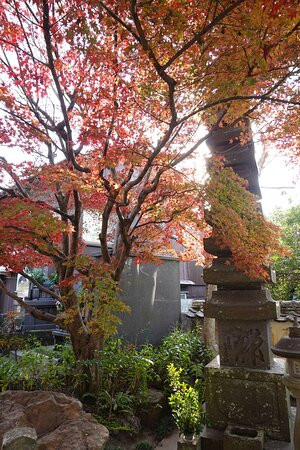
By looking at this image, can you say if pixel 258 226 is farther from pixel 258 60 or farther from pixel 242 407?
pixel 242 407

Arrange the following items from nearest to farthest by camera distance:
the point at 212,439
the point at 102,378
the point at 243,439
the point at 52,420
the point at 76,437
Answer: the point at 76,437 → the point at 243,439 → the point at 52,420 → the point at 212,439 → the point at 102,378

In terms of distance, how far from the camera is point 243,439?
12.8 feet

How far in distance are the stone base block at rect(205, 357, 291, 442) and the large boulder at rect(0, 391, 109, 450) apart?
1.85m

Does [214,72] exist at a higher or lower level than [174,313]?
higher

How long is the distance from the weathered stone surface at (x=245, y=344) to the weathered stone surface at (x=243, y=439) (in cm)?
88

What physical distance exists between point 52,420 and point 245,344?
3198mm

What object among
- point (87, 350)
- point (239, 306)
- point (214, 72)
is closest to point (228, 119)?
point (214, 72)

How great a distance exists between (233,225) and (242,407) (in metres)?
2.87

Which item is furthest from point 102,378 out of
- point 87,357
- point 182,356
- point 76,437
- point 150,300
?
point 150,300

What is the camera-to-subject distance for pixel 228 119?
544cm

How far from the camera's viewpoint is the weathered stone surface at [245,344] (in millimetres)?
4598

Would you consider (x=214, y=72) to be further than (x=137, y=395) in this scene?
No

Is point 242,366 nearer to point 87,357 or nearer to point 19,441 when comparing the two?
point 19,441

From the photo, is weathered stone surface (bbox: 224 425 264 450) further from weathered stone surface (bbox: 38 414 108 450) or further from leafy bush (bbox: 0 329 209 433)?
leafy bush (bbox: 0 329 209 433)
